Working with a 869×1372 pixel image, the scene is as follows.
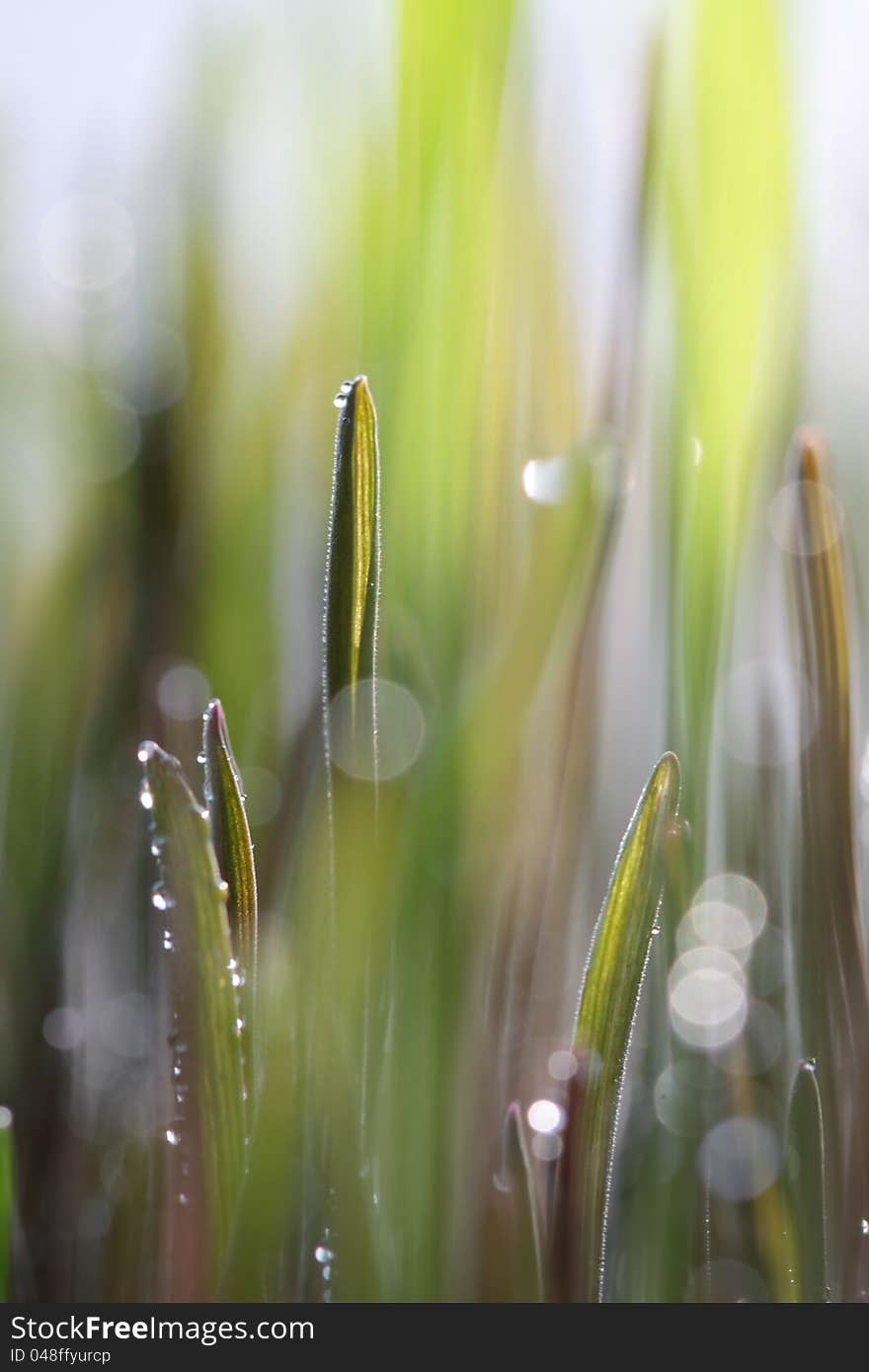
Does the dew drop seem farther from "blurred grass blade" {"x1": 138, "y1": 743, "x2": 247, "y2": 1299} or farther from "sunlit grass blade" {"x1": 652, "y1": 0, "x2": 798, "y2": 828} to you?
"sunlit grass blade" {"x1": 652, "y1": 0, "x2": 798, "y2": 828}

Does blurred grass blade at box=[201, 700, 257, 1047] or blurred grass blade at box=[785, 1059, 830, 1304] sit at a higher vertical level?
blurred grass blade at box=[201, 700, 257, 1047]

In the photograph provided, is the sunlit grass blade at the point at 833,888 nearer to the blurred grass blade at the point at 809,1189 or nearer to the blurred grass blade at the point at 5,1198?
the blurred grass blade at the point at 809,1189

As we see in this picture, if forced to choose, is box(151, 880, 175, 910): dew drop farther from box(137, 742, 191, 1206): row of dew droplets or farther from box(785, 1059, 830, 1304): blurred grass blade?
box(785, 1059, 830, 1304): blurred grass blade

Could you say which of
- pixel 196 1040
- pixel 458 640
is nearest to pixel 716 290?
pixel 458 640

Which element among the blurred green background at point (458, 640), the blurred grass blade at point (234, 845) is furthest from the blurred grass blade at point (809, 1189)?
the blurred grass blade at point (234, 845)

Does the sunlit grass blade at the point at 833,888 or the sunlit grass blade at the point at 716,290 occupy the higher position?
the sunlit grass blade at the point at 716,290

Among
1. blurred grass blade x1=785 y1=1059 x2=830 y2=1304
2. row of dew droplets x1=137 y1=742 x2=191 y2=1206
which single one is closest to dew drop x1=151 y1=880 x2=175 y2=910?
row of dew droplets x1=137 y1=742 x2=191 y2=1206

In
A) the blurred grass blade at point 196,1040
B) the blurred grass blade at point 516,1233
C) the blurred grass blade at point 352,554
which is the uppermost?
the blurred grass blade at point 352,554

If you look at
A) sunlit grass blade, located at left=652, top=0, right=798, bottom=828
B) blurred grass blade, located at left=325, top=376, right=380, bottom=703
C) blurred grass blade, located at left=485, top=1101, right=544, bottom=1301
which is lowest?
blurred grass blade, located at left=485, top=1101, right=544, bottom=1301
